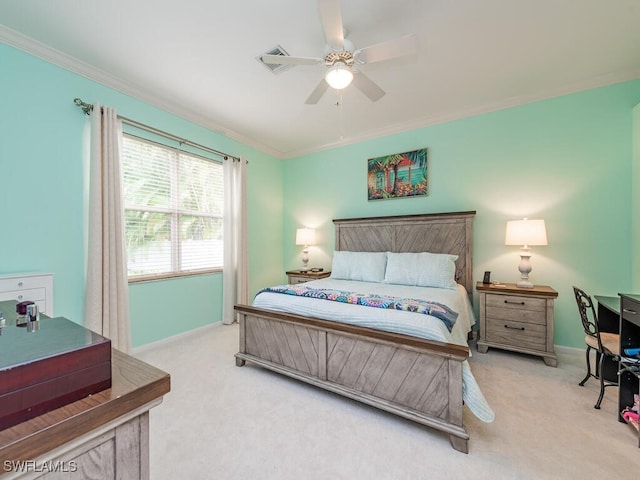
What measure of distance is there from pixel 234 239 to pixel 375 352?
2738mm

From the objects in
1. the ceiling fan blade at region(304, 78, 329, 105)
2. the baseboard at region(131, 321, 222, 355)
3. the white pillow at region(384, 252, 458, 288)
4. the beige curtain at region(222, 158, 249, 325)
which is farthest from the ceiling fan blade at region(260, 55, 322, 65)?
the baseboard at region(131, 321, 222, 355)

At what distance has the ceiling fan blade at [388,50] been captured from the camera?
5.88ft

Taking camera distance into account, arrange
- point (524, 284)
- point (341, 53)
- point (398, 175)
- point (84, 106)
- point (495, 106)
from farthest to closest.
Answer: point (398, 175), point (495, 106), point (524, 284), point (84, 106), point (341, 53)

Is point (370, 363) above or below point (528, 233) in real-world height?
below

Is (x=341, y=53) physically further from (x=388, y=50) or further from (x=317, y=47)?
(x=317, y=47)

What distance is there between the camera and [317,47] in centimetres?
230

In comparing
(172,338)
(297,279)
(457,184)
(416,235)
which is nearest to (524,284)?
(416,235)

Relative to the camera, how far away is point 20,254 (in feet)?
7.30

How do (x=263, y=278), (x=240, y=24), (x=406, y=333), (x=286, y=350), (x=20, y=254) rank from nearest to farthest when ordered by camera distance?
(x=406, y=333) < (x=240, y=24) < (x=20, y=254) < (x=286, y=350) < (x=263, y=278)

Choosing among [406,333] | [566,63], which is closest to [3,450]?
[406,333]

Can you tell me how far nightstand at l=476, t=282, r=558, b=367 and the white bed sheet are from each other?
0.69 feet

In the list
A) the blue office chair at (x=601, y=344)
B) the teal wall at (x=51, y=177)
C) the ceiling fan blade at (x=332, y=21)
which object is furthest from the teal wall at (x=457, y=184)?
the ceiling fan blade at (x=332, y=21)

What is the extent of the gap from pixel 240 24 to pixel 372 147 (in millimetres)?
2483

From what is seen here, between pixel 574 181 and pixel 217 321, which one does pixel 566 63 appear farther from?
pixel 217 321
